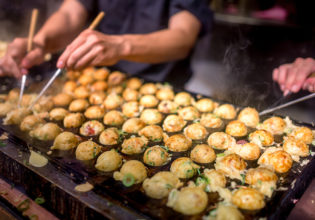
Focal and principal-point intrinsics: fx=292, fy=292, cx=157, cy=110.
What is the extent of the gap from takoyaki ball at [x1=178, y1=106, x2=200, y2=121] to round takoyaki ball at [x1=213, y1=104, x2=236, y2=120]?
0.19 m

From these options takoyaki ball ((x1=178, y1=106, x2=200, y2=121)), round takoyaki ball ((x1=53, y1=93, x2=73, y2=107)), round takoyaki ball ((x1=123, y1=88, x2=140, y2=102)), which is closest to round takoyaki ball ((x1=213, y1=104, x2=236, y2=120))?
Result: takoyaki ball ((x1=178, y1=106, x2=200, y2=121))

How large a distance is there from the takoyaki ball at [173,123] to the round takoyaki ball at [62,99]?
1047 mm

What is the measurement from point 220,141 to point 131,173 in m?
0.76

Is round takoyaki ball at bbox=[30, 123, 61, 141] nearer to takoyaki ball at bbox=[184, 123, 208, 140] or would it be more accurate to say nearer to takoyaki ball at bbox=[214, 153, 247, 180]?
takoyaki ball at bbox=[184, 123, 208, 140]

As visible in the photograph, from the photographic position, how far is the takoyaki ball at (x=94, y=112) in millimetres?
2635

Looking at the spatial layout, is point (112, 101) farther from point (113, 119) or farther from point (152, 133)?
point (152, 133)

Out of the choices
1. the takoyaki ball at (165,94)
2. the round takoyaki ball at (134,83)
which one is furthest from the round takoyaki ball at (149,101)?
the round takoyaki ball at (134,83)

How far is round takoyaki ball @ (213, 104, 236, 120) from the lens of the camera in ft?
8.50

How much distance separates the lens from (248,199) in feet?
5.20

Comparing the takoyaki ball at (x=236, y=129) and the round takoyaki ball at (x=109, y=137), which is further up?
the takoyaki ball at (x=236, y=129)

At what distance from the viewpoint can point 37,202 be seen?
1.85 m

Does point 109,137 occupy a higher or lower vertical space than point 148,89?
lower

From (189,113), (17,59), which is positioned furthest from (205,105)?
(17,59)

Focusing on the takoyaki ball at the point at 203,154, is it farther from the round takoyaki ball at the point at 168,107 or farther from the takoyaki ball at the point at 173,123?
the round takoyaki ball at the point at 168,107
